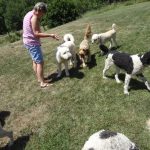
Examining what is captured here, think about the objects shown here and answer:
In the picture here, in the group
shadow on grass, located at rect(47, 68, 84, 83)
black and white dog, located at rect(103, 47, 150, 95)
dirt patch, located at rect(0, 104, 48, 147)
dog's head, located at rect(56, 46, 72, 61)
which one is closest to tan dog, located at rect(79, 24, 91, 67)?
shadow on grass, located at rect(47, 68, 84, 83)

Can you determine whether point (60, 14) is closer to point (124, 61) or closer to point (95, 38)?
point (95, 38)

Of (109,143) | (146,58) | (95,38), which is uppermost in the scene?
(109,143)

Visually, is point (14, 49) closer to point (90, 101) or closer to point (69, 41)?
point (69, 41)

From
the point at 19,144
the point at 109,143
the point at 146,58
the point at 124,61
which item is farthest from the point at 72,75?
the point at 109,143

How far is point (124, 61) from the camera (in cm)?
905

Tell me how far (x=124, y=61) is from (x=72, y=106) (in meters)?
1.68

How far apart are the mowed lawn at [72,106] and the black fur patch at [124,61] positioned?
634 millimetres

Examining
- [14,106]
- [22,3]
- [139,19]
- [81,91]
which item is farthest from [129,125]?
[22,3]

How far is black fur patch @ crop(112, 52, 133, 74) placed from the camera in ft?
29.3

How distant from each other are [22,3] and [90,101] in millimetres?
98612

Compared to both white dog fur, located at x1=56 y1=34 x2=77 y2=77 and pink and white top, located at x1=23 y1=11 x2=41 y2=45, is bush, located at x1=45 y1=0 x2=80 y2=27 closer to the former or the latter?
white dog fur, located at x1=56 y1=34 x2=77 y2=77

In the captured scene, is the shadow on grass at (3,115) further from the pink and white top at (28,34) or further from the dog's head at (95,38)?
the dog's head at (95,38)

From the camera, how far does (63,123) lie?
859 cm

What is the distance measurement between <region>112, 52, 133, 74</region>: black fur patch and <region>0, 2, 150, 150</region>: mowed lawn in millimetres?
634
